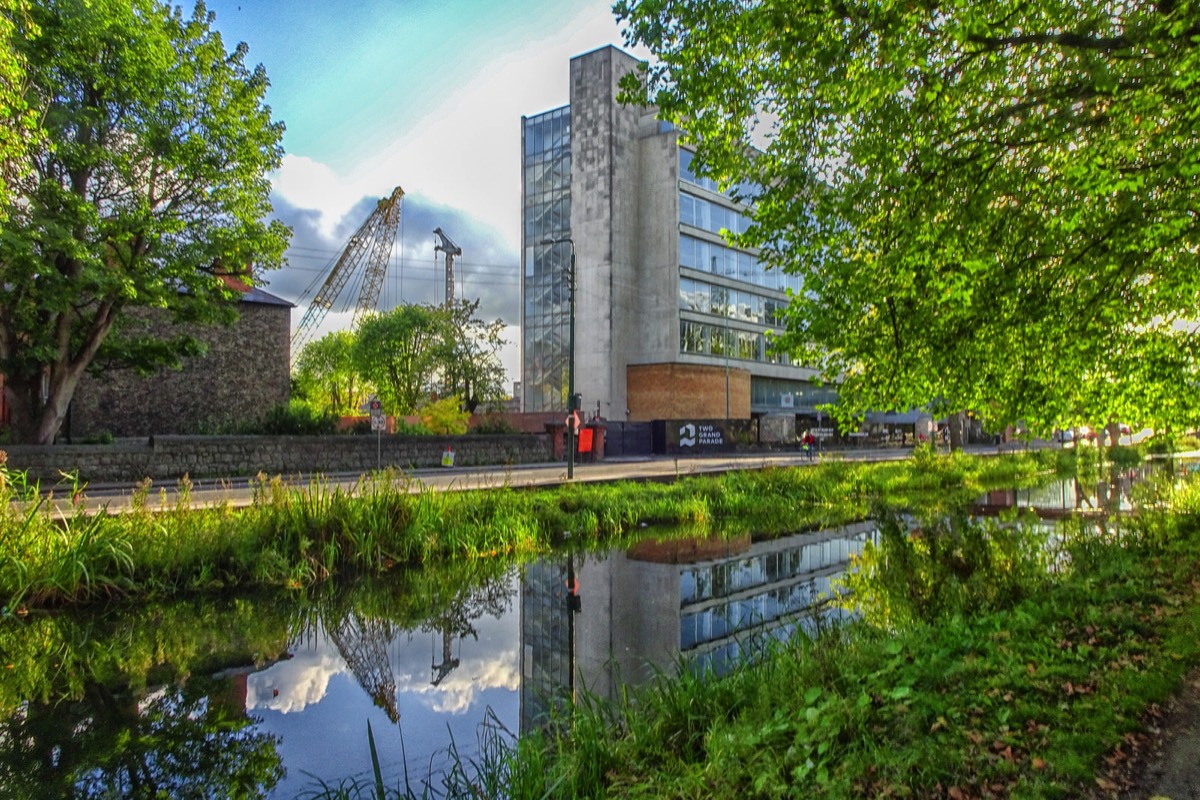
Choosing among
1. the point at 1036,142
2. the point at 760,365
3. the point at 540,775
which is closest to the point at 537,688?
the point at 540,775

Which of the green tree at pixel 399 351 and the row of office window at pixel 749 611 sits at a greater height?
the green tree at pixel 399 351

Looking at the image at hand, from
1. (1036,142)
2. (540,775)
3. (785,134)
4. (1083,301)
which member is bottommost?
(540,775)

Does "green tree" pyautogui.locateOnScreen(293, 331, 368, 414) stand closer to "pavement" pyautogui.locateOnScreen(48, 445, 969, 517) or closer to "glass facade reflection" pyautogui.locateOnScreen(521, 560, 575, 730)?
"pavement" pyautogui.locateOnScreen(48, 445, 969, 517)

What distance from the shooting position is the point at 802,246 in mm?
9641

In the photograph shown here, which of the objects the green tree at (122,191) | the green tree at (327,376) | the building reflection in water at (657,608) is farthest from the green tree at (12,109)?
the green tree at (327,376)

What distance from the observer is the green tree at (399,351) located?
61.1m

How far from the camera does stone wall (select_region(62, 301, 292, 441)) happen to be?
107 feet

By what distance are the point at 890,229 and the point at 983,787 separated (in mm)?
6621

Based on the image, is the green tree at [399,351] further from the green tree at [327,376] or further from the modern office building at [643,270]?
the green tree at [327,376]

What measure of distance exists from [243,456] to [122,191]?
29.2 ft

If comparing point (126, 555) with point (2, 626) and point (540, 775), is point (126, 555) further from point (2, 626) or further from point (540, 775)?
point (540, 775)

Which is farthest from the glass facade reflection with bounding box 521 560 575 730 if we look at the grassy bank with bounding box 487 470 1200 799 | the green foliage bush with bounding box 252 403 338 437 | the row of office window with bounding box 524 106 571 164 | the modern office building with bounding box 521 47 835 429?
the row of office window with bounding box 524 106 571 164

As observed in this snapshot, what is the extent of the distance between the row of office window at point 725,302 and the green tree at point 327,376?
41.0m

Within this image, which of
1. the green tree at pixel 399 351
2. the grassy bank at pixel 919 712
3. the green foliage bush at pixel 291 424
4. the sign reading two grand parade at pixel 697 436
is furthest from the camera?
the green tree at pixel 399 351
